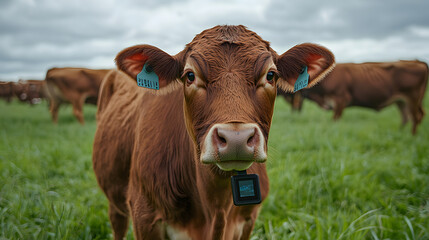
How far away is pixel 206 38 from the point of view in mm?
1719

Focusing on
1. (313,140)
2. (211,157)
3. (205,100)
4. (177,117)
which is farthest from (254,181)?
A: (313,140)

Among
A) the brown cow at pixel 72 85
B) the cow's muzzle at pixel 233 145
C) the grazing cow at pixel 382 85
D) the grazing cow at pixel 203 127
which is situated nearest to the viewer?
the cow's muzzle at pixel 233 145

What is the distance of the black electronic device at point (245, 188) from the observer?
151 centimetres

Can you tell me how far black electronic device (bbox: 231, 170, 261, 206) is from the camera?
1508 millimetres

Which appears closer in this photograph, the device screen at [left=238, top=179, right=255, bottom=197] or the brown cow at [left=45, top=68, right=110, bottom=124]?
the device screen at [left=238, top=179, right=255, bottom=197]

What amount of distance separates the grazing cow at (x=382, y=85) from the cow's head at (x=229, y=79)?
8380mm

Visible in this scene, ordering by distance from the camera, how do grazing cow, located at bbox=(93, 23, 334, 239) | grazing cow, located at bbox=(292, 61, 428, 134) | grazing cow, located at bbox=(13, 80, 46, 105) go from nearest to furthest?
1. grazing cow, located at bbox=(93, 23, 334, 239)
2. grazing cow, located at bbox=(292, 61, 428, 134)
3. grazing cow, located at bbox=(13, 80, 46, 105)

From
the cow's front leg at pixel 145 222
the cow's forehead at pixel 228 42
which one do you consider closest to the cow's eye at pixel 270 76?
the cow's forehead at pixel 228 42

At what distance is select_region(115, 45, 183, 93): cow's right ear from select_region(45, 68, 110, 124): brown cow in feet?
39.9

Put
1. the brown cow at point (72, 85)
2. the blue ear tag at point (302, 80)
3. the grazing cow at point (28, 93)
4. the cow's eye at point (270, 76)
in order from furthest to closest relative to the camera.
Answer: the grazing cow at point (28, 93), the brown cow at point (72, 85), the blue ear tag at point (302, 80), the cow's eye at point (270, 76)

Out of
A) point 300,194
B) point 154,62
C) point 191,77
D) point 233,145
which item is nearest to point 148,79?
point 154,62

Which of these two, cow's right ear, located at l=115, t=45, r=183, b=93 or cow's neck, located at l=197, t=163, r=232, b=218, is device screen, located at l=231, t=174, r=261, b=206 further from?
Result: cow's right ear, located at l=115, t=45, r=183, b=93

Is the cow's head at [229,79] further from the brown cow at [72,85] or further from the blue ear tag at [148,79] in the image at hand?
the brown cow at [72,85]

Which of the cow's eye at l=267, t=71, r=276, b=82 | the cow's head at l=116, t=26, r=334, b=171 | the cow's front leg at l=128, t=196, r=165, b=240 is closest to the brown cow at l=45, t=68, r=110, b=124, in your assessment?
the cow's front leg at l=128, t=196, r=165, b=240
